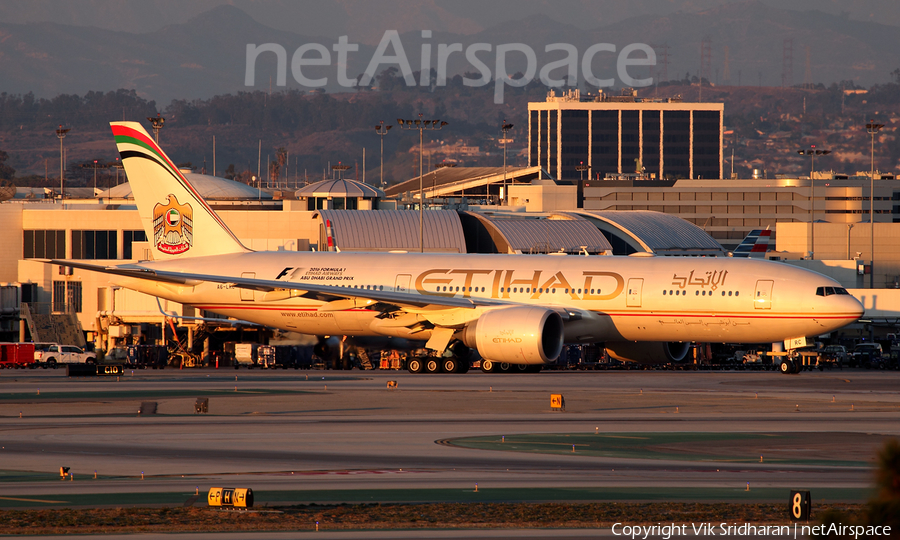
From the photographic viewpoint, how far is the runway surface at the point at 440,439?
17.7 metres

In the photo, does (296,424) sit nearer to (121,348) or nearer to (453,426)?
(453,426)

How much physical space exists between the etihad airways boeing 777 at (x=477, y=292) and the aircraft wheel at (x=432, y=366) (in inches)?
2.5

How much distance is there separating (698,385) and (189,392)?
16.8 meters

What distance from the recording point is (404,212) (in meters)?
83.9

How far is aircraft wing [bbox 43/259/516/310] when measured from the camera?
1713 inches

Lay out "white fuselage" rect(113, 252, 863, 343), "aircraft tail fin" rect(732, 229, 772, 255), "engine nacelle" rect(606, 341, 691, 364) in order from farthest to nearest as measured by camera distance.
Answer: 1. "aircraft tail fin" rect(732, 229, 772, 255)
2. "engine nacelle" rect(606, 341, 691, 364)
3. "white fuselage" rect(113, 252, 863, 343)

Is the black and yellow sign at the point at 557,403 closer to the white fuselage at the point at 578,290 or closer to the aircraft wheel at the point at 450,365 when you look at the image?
→ the white fuselage at the point at 578,290

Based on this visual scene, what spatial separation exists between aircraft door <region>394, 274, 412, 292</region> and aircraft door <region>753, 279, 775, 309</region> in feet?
45.6

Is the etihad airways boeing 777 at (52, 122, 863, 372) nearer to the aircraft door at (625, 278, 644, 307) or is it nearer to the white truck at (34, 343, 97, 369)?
the aircraft door at (625, 278, 644, 307)

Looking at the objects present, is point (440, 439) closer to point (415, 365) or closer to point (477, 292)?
point (415, 365)

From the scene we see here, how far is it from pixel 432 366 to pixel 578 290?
21.2 feet

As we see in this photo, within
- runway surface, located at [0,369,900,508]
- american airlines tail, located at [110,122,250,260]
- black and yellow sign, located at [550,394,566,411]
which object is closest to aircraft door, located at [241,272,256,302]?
american airlines tail, located at [110,122,250,260]

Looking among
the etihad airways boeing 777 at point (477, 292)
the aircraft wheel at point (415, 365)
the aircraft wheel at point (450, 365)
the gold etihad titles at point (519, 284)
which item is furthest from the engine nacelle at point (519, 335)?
the aircraft wheel at point (415, 365)

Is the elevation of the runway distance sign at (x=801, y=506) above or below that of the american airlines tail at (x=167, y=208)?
below
